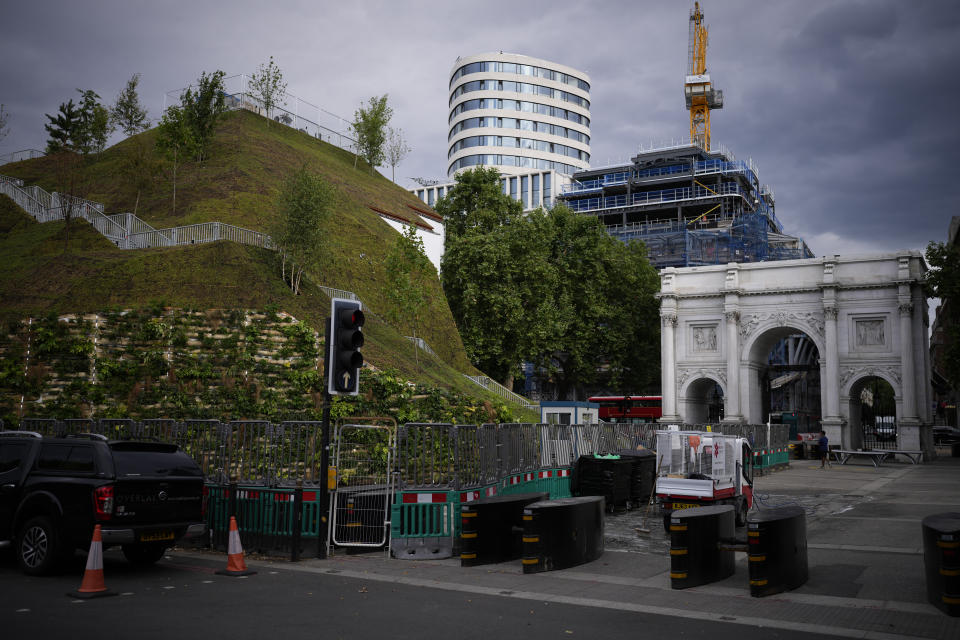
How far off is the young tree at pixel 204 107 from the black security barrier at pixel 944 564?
1755 inches

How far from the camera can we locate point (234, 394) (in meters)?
27.4

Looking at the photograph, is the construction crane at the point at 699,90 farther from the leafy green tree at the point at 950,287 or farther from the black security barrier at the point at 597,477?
the black security barrier at the point at 597,477

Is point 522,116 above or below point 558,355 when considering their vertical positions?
above

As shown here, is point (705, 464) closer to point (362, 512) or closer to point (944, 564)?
point (362, 512)

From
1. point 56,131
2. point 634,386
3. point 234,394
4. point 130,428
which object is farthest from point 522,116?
point 130,428

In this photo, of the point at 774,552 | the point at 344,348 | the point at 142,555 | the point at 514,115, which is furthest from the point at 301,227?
the point at 514,115

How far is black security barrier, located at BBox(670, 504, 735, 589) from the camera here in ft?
33.1

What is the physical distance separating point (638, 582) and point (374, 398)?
20348mm

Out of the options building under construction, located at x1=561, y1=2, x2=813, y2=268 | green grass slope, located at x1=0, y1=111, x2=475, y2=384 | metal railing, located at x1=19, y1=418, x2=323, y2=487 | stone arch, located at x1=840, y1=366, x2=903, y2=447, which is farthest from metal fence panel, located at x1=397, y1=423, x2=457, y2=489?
building under construction, located at x1=561, y1=2, x2=813, y2=268

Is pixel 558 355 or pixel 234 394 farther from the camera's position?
pixel 558 355

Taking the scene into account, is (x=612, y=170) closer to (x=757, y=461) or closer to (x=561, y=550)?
(x=757, y=461)

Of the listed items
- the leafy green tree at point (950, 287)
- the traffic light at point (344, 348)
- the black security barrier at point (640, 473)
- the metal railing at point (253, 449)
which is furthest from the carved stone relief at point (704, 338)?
the traffic light at point (344, 348)

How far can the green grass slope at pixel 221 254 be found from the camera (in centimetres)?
3031

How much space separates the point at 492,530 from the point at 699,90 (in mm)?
105011
